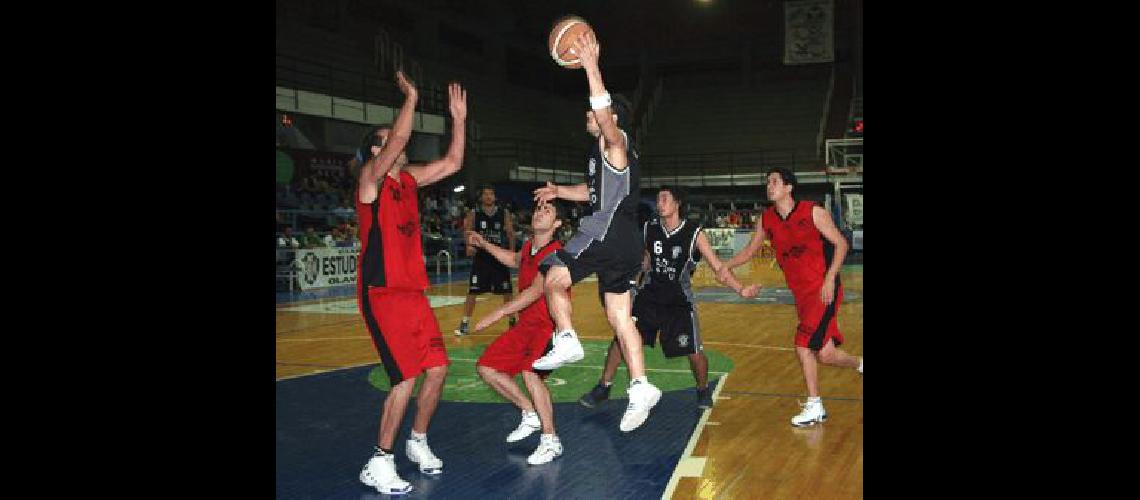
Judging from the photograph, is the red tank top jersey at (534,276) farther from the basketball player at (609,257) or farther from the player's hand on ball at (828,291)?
the player's hand on ball at (828,291)

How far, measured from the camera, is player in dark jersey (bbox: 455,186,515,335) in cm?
1051

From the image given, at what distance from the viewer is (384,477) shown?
423 centimetres

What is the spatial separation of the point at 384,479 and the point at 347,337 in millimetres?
6195

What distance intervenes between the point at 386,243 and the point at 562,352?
1.06 metres

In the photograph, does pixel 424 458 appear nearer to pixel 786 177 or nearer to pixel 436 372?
pixel 436 372

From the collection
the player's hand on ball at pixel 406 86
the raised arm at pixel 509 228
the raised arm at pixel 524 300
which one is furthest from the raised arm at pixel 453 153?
the raised arm at pixel 509 228

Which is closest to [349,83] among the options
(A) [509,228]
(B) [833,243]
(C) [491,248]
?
(A) [509,228]
